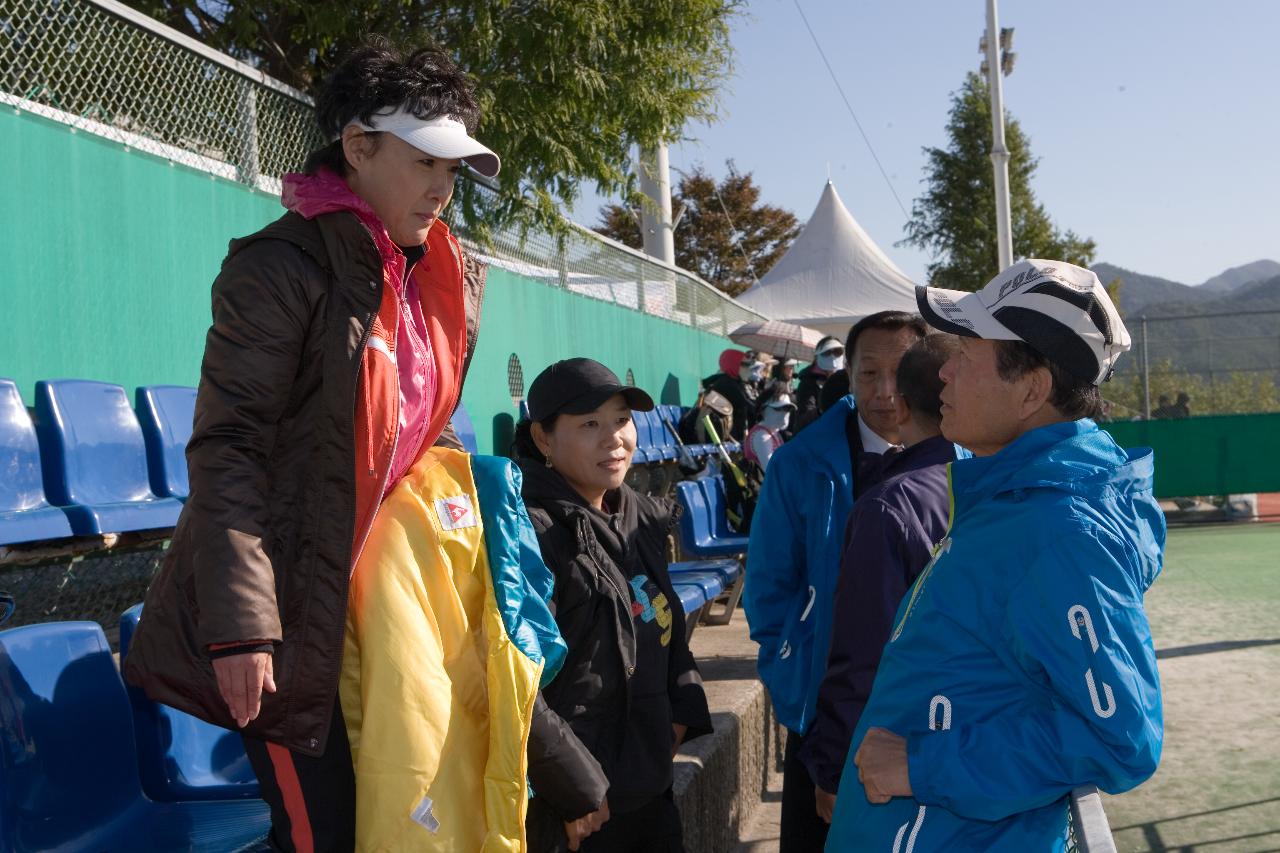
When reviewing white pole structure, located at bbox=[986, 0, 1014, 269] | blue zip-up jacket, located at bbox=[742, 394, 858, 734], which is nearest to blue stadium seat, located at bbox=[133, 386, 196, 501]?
blue zip-up jacket, located at bbox=[742, 394, 858, 734]

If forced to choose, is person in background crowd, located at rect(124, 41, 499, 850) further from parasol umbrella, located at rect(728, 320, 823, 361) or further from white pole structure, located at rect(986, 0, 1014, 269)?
white pole structure, located at rect(986, 0, 1014, 269)

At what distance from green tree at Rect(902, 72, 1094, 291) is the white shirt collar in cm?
3555

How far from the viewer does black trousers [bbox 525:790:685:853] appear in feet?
9.41

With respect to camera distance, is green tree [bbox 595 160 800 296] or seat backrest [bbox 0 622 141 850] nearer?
seat backrest [bbox 0 622 141 850]

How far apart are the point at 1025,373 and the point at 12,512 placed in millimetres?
3540

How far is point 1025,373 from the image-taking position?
2.07 m

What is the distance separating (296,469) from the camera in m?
2.04

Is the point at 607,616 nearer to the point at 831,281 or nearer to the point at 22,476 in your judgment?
the point at 22,476

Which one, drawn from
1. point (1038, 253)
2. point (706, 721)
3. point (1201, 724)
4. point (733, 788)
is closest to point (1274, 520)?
point (1201, 724)

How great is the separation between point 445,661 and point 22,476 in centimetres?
309

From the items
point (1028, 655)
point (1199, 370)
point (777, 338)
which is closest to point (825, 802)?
point (1028, 655)

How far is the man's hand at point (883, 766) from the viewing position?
6.49ft

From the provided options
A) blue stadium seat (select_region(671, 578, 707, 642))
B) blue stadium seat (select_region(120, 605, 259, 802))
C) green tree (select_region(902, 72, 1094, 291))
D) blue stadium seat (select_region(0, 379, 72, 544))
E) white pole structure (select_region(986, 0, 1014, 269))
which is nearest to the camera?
blue stadium seat (select_region(120, 605, 259, 802))

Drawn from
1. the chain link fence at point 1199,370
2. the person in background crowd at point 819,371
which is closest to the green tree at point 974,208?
the chain link fence at point 1199,370
